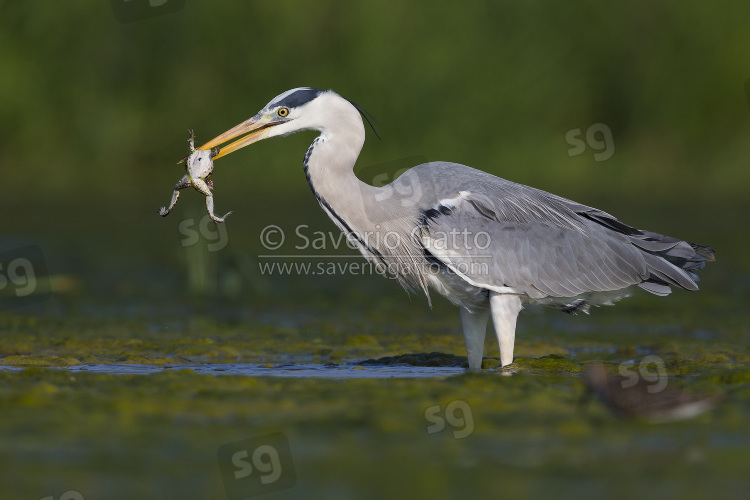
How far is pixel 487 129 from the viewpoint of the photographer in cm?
1802

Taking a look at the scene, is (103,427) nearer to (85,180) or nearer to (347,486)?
(347,486)

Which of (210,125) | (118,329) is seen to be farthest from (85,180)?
(118,329)

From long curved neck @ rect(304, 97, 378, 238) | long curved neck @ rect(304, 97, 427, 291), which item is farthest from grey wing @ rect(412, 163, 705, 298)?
long curved neck @ rect(304, 97, 378, 238)

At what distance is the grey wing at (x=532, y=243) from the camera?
7320mm

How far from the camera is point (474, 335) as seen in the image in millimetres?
7426

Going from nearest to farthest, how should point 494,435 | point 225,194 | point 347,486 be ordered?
point 347,486 < point 494,435 < point 225,194

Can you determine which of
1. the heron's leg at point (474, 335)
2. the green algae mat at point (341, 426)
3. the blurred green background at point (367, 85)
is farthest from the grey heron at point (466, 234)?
the blurred green background at point (367, 85)

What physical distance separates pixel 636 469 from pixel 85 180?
1519 centimetres

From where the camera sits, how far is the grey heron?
7336 mm

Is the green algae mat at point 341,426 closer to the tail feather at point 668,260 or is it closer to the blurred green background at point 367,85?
the tail feather at point 668,260

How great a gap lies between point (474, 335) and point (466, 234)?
657 millimetres

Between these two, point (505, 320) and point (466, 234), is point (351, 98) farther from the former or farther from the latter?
point (505, 320)

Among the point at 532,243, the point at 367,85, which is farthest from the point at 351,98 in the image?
the point at 532,243

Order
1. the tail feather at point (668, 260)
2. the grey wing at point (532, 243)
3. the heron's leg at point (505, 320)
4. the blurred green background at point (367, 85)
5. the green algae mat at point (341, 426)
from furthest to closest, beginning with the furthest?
the blurred green background at point (367, 85)
the tail feather at point (668, 260)
the grey wing at point (532, 243)
the heron's leg at point (505, 320)
the green algae mat at point (341, 426)
